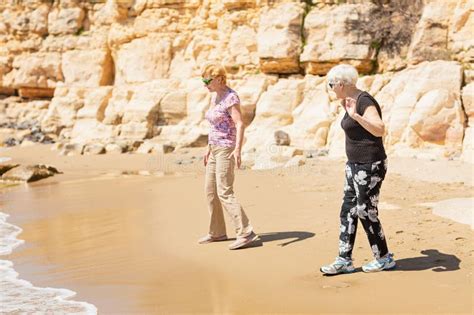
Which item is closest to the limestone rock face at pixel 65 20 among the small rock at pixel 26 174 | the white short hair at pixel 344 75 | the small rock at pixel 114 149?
the small rock at pixel 114 149

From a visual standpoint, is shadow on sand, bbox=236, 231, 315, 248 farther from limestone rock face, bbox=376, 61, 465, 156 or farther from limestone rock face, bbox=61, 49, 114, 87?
limestone rock face, bbox=61, 49, 114, 87

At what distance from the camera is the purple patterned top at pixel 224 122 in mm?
5559

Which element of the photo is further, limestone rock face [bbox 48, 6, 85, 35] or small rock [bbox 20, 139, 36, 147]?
limestone rock face [bbox 48, 6, 85, 35]

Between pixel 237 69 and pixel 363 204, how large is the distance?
53.4ft

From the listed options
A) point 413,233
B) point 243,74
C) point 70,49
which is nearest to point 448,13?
point 243,74

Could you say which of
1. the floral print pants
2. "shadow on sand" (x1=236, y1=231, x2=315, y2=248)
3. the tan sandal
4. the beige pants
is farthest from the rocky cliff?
the floral print pants

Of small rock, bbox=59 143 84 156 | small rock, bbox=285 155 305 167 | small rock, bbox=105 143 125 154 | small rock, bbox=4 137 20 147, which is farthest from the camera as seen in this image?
small rock, bbox=4 137 20 147

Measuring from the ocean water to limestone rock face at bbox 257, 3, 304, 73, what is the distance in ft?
46.6

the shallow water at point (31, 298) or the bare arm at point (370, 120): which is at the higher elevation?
the bare arm at point (370, 120)

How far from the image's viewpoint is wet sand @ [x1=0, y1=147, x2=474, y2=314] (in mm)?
3967

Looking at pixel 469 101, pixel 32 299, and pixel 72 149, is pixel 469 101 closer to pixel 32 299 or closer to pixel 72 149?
pixel 32 299

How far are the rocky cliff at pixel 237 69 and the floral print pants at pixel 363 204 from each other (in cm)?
692

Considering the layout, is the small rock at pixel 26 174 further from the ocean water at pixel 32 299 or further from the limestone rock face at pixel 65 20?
the limestone rock face at pixel 65 20

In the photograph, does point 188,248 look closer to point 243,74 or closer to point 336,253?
point 336,253
